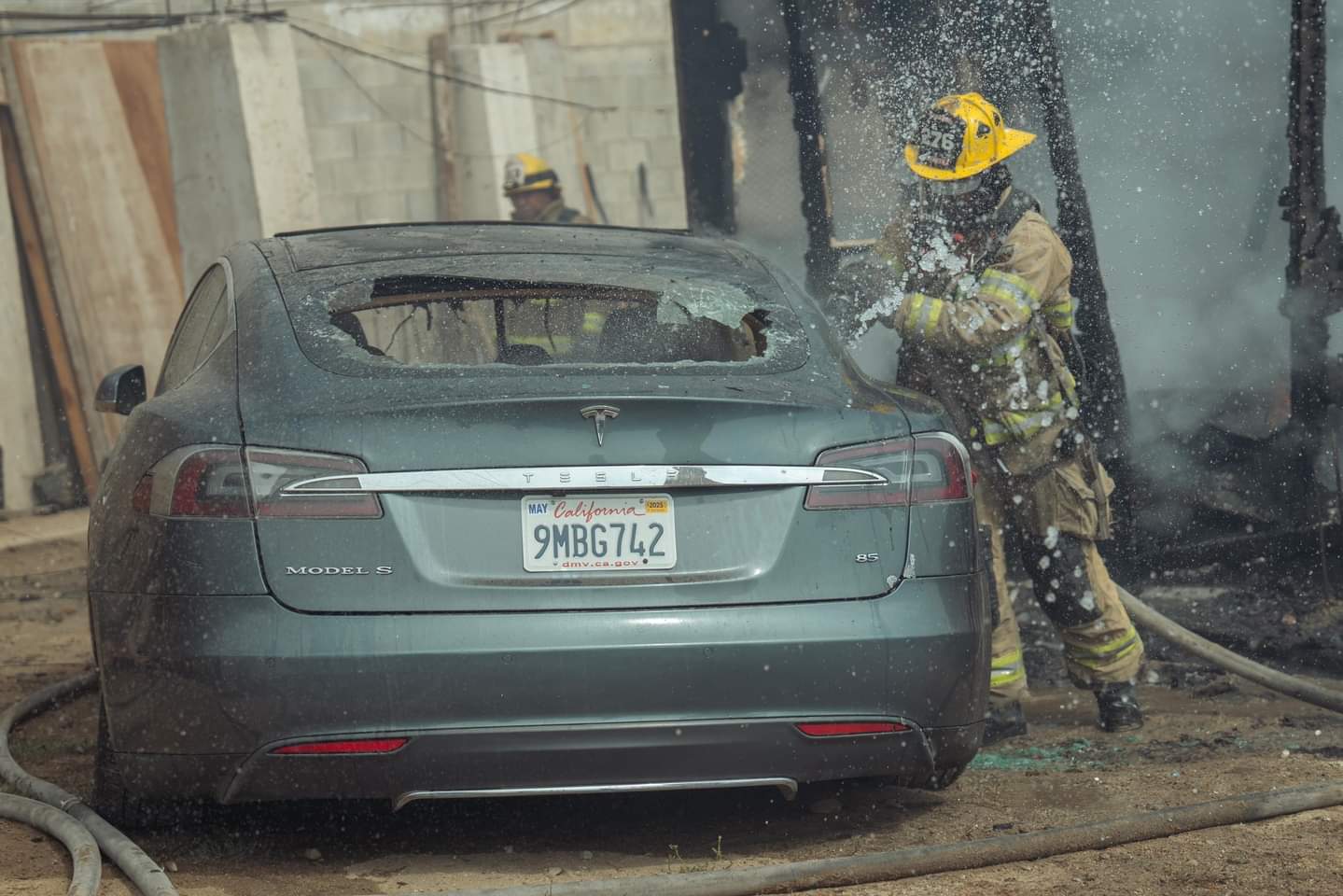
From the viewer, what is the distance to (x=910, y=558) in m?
3.62

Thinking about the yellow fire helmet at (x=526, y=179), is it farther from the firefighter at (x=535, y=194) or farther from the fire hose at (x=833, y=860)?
the fire hose at (x=833, y=860)

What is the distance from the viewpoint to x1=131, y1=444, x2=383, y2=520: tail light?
134 inches

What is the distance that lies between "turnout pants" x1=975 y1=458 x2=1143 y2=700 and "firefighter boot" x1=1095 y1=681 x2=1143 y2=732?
0.03m

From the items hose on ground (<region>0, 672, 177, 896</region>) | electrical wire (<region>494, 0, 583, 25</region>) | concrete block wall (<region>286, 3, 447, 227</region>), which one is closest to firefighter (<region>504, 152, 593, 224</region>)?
concrete block wall (<region>286, 3, 447, 227</region>)

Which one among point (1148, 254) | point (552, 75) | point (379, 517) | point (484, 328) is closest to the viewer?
point (379, 517)

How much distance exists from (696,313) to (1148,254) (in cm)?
296

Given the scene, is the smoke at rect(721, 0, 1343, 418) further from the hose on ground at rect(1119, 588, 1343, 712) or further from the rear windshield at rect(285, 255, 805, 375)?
the rear windshield at rect(285, 255, 805, 375)

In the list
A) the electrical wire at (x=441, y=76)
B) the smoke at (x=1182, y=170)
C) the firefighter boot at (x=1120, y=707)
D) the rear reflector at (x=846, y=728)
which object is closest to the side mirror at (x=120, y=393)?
the rear reflector at (x=846, y=728)

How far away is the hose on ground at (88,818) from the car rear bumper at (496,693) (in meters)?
0.14

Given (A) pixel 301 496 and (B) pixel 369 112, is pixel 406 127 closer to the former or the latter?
(B) pixel 369 112

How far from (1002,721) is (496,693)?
221 centimetres

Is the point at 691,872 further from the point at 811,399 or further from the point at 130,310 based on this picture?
the point at 130,310

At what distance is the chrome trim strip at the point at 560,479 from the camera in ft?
11.2

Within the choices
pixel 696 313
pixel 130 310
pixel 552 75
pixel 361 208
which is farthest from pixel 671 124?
pixel 696 313
